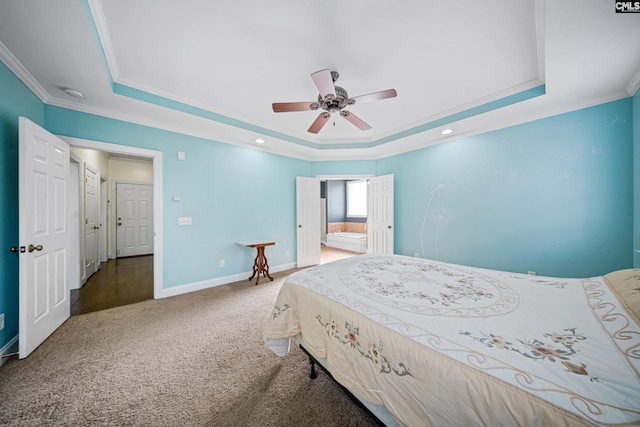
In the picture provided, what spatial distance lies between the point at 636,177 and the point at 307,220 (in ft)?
14.1

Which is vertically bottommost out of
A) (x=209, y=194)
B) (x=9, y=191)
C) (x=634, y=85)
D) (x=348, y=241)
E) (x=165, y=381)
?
(x=165, y=381)

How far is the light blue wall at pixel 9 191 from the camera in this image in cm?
178

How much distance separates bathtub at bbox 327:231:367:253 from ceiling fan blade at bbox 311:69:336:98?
4721 mm

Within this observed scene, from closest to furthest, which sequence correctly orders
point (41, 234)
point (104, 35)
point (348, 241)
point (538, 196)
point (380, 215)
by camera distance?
point (104, 35)
point (41, 234)
point (538, 196)
point (380, 215)
point (348, 241)

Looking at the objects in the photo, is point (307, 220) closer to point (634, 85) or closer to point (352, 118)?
point (352, 118)

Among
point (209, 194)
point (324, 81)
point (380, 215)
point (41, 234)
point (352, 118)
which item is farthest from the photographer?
point (380, 215)

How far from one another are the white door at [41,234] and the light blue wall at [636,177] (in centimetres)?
545

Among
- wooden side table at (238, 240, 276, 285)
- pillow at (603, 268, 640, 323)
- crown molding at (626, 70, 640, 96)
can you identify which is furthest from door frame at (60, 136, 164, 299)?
crown molding at (626, 70, 640, 96)

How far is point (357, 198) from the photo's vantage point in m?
7.66

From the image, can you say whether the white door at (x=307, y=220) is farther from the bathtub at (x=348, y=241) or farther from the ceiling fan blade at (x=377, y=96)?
the ceiling fan blade at (x=377, y=96)

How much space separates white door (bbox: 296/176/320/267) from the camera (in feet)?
14.9

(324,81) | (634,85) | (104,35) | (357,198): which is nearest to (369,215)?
(357,198)

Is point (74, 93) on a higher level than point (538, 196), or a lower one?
higher

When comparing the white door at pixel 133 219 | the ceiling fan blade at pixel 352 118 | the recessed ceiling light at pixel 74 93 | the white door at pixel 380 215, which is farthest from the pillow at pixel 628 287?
the white door at pixel 133 219
